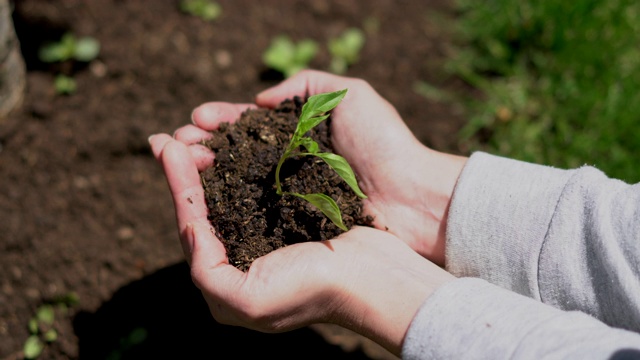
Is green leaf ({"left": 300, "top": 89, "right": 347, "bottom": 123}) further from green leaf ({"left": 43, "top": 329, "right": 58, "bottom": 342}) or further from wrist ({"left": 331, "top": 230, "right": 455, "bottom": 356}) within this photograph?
green leaf ({"left": 43, "top": 329, "right": 58, "bottom": 342})

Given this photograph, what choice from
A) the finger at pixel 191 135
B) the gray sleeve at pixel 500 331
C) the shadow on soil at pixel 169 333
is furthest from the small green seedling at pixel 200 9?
the gray sleeve at pixel 500 331

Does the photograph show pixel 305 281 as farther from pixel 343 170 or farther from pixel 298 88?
pixel 298 88

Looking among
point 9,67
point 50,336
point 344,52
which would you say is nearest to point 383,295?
point 50,336

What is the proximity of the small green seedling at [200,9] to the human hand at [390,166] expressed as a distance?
1190mm

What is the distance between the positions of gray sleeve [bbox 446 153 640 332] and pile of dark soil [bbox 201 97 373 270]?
1.18ft

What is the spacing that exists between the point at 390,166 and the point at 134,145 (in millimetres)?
1266

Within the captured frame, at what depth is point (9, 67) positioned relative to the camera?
8.46ft

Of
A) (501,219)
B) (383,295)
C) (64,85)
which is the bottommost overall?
(383,295)

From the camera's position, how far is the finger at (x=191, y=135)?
2.05m

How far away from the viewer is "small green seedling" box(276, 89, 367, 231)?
1.71 m

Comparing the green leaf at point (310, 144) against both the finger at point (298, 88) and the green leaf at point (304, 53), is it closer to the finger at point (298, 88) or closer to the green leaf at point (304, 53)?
the finger at point (298, 88)

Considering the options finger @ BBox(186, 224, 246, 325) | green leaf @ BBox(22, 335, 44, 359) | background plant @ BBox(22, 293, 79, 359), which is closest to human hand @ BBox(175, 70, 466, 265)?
finger @ BBox(186, 224, 246, 325)

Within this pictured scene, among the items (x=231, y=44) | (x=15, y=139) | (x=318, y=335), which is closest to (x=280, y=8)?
(x=231, y=44)

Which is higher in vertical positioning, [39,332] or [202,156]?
[202,156]
